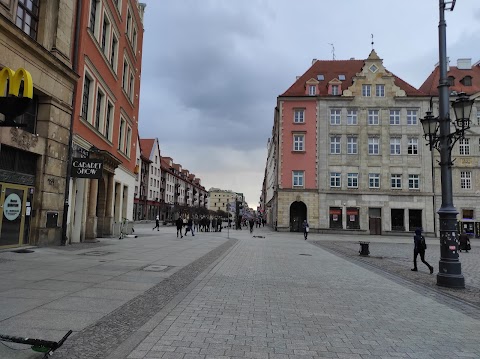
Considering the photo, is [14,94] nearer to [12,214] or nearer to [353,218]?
[12,214]

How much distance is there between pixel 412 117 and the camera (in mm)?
49406

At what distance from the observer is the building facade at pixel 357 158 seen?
48.1 meters

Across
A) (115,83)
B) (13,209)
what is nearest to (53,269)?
(13,209)

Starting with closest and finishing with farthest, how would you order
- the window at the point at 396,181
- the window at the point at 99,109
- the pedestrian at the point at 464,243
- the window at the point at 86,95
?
the window at the point at 86,95
the window at the point at 99,109
the pedestrian at the point at 464,243
the window at the point at 396,181

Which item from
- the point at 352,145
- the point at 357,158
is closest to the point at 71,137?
the point at 357,158

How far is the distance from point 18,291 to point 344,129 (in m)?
47.1

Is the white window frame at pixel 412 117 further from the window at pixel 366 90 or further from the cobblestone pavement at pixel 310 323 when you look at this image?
the cobblestone pavement at pixel 310 323

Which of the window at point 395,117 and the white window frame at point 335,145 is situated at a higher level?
the window at point 395,117

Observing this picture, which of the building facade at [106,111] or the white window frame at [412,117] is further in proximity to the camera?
the white window frame at [412,117]

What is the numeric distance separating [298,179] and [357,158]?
8036mm

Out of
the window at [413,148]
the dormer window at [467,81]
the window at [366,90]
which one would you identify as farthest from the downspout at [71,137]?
the dormer window at [467,81]

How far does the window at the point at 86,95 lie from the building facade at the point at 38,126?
2.16 m

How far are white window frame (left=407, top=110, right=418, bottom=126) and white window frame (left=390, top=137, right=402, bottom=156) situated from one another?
2.59 m

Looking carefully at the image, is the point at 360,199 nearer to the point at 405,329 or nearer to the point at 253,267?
the point at 253,267
